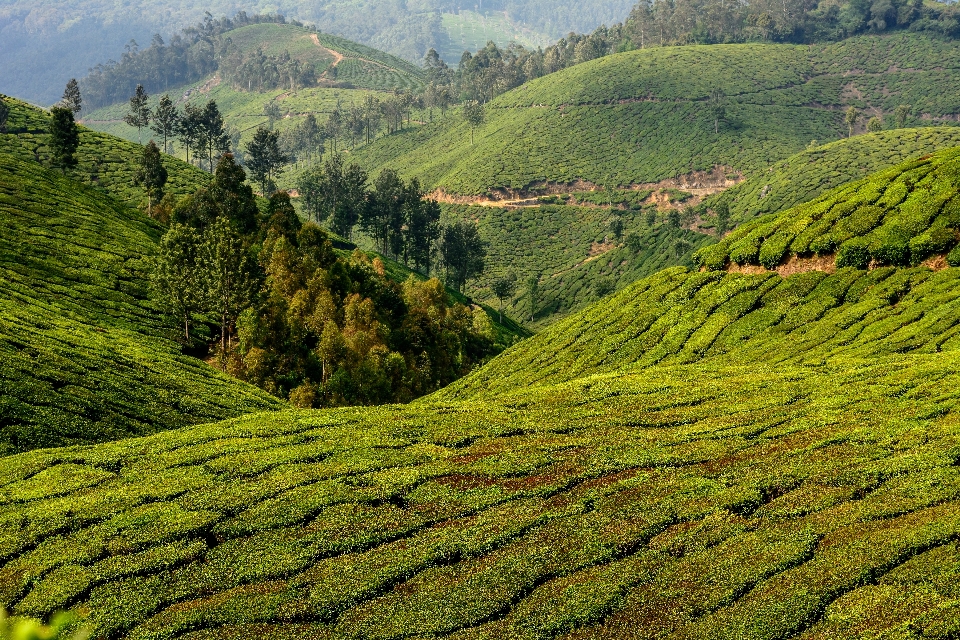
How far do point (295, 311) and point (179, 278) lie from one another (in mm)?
11668

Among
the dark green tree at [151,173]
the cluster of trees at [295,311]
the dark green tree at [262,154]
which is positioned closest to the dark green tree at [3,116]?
the dark green tree at [151,173]

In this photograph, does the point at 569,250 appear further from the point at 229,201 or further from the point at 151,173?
the point at 151,173

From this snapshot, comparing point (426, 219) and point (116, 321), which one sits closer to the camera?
point (116, 321)

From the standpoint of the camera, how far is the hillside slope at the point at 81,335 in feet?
126

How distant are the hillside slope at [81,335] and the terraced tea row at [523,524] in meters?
5.93

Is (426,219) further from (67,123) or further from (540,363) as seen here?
(540,363)

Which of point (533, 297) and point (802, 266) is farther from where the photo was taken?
point (533, 297)

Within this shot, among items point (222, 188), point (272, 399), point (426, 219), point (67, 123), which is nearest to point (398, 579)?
point (272, 399)

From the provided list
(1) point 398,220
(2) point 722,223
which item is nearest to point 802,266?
(2) point 722,223

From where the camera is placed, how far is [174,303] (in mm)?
64500

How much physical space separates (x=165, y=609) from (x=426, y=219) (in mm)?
111383

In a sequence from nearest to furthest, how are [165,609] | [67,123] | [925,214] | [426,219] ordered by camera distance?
[165,609] < [925,214] < [67,123] < [426,219]

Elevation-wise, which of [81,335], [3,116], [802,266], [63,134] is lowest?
[81,335]

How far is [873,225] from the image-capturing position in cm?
5372
